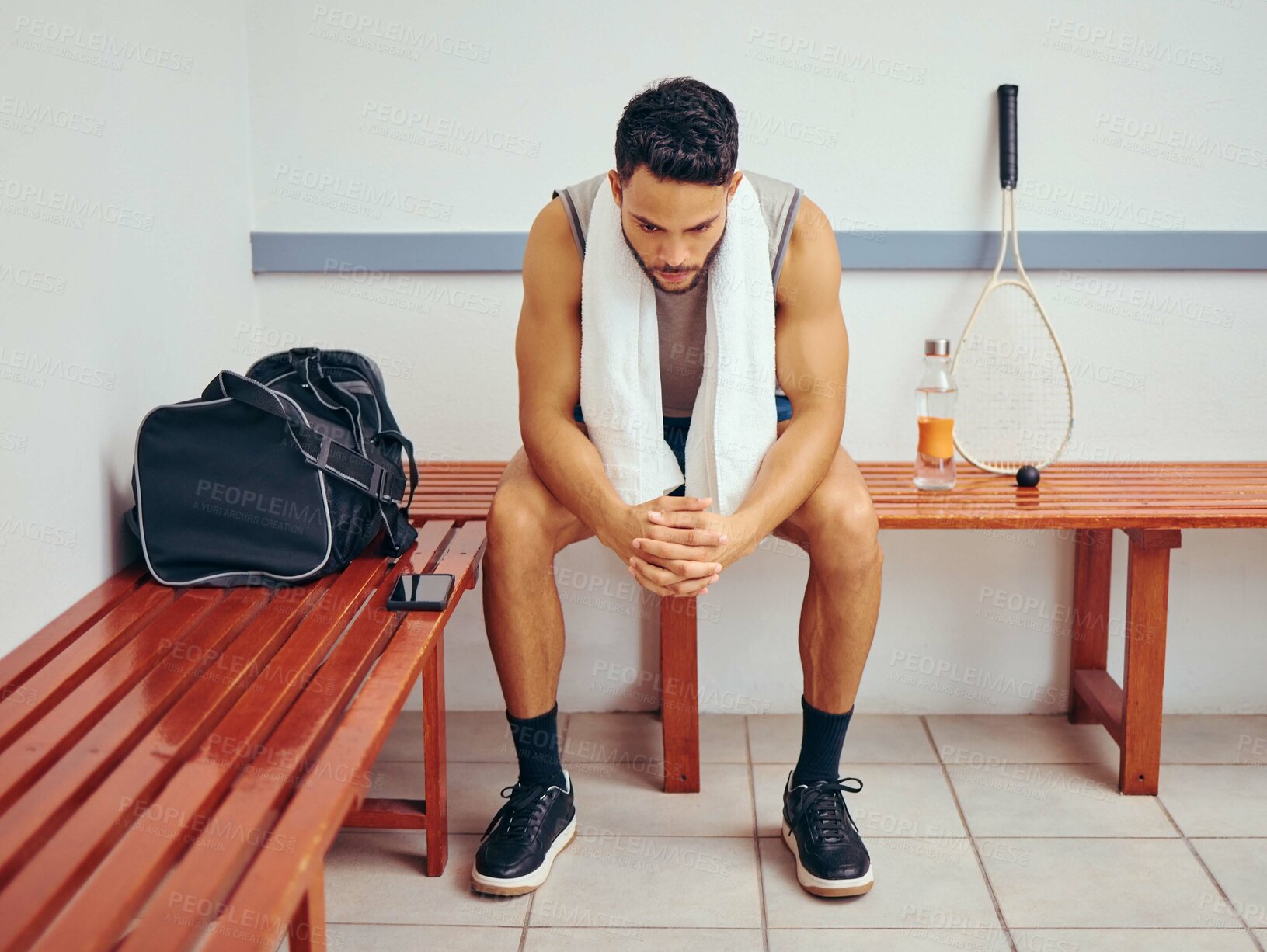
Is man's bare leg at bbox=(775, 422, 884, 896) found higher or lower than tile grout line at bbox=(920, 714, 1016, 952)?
higher

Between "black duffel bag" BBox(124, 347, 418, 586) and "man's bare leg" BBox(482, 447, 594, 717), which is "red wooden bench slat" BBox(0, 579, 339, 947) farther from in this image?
"man's bare leg" BBox(482, 447, 594, 717)

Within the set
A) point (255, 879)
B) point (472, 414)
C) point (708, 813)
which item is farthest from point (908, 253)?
point (255, 879)

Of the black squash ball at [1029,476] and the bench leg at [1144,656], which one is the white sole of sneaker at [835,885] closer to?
the bench leg at [1144,656]

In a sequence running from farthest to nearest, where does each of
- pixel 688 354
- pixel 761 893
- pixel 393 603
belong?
pixel 688 354 → pixel 761 893 → pixel 393 603

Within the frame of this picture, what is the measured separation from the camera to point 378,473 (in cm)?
197

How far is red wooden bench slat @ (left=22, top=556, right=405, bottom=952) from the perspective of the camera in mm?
1017

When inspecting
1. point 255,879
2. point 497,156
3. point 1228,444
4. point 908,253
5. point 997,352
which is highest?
point 497,156

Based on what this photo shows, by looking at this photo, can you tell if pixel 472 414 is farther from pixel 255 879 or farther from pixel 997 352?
pixel 255 879

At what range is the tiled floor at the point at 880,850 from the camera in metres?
1.84

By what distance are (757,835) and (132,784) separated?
1.19m

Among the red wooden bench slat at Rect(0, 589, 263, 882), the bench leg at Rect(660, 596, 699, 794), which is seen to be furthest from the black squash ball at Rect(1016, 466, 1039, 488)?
the red wooden bench slat at Rect(0, 589, 263, 882)

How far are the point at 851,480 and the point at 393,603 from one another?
784 millimetres

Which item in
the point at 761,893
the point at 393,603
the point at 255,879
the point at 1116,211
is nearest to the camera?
the point at 255,879

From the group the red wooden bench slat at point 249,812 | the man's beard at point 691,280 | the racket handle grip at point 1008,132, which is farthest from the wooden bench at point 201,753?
the racket handle grip at point 1008,132
